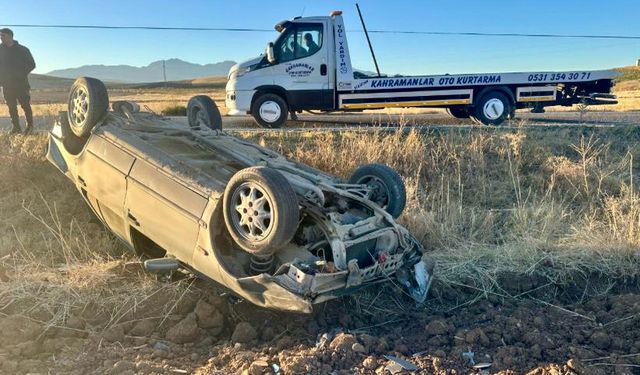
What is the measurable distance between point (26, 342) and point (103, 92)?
93.7 inches

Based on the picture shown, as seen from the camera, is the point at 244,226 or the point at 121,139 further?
the point at 121,139

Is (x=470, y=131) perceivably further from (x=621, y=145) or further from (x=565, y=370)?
(x=565, y=370)

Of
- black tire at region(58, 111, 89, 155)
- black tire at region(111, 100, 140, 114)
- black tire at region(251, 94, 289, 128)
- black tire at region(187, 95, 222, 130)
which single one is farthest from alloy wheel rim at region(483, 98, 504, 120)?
black tire at region(58, 111, 89, 155)

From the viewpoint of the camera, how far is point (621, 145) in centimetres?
960

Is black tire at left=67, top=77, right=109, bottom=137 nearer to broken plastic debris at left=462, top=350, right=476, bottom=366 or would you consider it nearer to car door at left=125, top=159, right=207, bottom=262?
car door at left=125, top=159, right=207, bottom=262

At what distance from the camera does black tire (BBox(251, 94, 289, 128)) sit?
11.6 m

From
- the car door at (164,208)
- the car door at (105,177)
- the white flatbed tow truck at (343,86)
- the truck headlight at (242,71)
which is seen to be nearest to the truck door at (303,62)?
the white flatbed tow truck at (343,86)

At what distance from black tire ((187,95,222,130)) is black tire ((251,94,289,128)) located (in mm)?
5539

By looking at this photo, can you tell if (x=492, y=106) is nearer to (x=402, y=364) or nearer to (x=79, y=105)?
(x=79, y=105)

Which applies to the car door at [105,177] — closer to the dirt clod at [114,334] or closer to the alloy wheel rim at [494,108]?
the dirt clod at [114,334]

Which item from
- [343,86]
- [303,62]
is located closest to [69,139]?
[303,62]

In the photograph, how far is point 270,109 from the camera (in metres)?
11.6

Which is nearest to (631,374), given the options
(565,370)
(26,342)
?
(565,370)

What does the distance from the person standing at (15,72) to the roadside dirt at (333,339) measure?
19.7 feet
